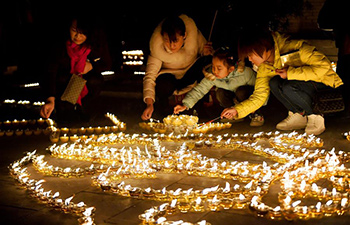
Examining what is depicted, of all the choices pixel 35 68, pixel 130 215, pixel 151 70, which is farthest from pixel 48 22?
pixel 130 215

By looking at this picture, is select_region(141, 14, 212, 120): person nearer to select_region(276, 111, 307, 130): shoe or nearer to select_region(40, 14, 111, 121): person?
select_region(40, 14, 111, 121): person

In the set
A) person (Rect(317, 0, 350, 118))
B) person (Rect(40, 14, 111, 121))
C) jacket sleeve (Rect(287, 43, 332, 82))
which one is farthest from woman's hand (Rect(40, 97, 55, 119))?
person (Rect(317, 0, 350, 118))

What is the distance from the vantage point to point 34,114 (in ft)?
22.2

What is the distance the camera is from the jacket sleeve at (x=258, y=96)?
5297 mm

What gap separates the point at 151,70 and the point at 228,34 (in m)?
1.85

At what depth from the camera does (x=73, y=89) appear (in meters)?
6.05

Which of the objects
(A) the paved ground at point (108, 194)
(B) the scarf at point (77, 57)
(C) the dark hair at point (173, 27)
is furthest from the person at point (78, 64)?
(C) the dark hair at point (173, 27)

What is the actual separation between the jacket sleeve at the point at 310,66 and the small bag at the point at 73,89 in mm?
2447

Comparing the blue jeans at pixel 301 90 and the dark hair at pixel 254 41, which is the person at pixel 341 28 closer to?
the blue jeans at pixel 301 90

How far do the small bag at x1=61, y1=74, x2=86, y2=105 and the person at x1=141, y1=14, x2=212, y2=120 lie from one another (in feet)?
2.59

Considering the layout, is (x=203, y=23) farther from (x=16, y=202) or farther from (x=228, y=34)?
(x=16, y=202)

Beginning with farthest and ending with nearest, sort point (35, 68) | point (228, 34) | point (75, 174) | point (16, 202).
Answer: point (35, 68), point (228, 34), point (75, 174), point (16, 202)

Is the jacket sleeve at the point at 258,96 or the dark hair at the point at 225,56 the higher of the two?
the dark hair at the point at 225,56

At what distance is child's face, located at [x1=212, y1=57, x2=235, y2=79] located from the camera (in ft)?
17.9
